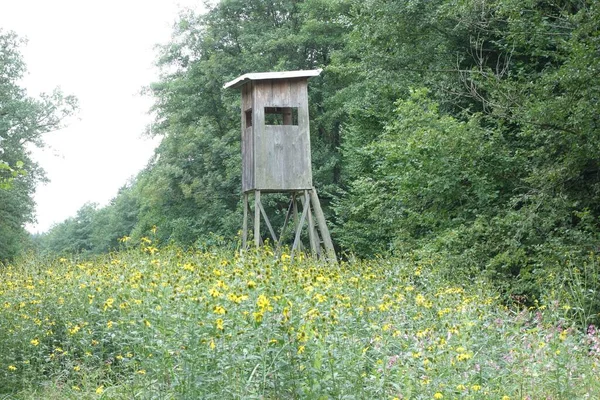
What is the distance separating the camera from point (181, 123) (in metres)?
25.7

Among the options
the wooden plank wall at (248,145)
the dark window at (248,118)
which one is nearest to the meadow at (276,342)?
the wooden plank wall at (248,145)

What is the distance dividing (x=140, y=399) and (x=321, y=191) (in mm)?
17319

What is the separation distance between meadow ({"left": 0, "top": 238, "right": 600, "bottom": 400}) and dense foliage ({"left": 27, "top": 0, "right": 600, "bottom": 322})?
271 cm

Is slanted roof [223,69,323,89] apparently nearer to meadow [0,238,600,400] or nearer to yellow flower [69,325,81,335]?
meadow [0,238,600,400]

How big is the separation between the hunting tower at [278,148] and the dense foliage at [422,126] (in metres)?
1.77

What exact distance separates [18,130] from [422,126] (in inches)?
695

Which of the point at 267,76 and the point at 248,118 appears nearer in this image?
the point at 267,76

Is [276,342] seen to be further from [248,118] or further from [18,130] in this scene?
[18,130]

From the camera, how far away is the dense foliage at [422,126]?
11367 millimetres

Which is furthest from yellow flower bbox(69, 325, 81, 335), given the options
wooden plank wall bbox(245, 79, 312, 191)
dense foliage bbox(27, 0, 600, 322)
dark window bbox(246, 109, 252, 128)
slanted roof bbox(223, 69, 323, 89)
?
dark window bbox(246, 109, 252, 128)

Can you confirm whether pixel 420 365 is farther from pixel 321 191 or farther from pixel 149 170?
pixel 149 170

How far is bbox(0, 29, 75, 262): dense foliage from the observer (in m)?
27.6

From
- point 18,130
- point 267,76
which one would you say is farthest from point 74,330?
point 18,130

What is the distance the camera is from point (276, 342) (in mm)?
5133
